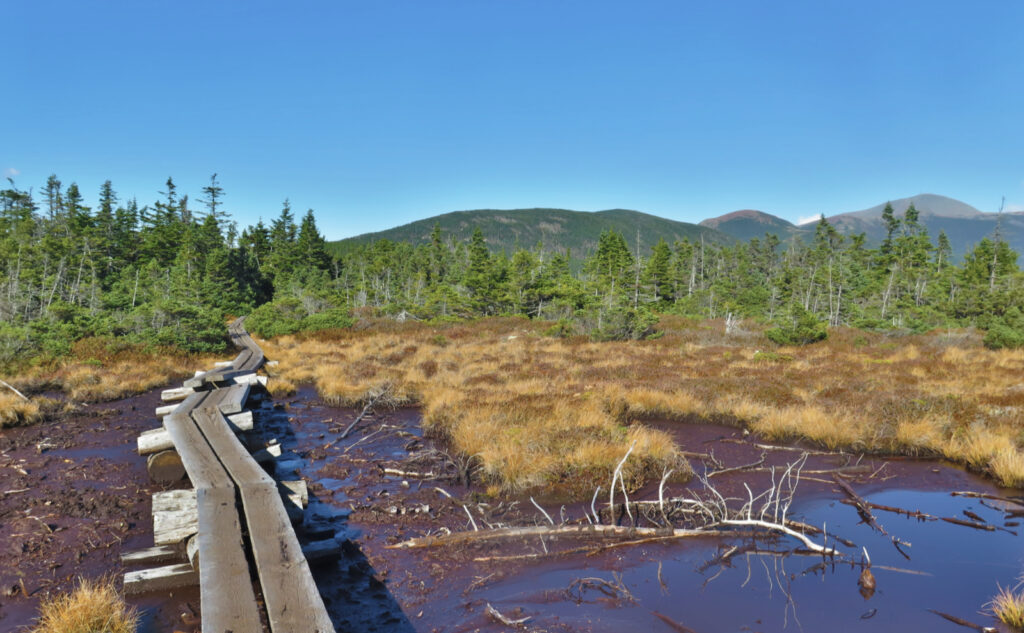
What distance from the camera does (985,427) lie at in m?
9.84

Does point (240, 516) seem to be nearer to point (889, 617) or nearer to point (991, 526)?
point (889, 617)

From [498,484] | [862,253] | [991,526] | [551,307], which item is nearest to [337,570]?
[498,484]

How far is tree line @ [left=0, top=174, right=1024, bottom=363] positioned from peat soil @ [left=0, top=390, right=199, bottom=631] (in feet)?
29.5

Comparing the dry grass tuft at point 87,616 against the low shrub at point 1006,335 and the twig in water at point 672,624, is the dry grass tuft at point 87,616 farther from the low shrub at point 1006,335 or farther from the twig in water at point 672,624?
the low shrub at point 1006,335

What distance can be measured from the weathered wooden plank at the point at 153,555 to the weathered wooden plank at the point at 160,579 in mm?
236

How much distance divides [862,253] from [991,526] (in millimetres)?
66629

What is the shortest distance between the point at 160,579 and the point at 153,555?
520mm

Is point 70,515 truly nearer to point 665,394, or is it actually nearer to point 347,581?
point 347,581

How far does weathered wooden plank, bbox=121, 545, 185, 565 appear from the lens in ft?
16.8

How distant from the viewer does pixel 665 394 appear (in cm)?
1305

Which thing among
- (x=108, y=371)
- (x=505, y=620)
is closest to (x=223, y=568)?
(x=505, y=620)

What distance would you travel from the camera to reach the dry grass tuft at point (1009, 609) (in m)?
4.45

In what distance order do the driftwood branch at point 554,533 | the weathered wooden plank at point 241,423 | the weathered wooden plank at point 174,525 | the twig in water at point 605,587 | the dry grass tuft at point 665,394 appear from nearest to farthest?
the twig in water at point 605,587, the weathered wooden plank at point 174,525, the driftwood branch at point 554,533, the weathered wooden plank at point 241,423, the dry grass tuft at point 665,394

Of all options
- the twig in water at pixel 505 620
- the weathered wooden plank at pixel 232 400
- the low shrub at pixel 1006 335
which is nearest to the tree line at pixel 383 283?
the low shrub at pixel 1006 335
